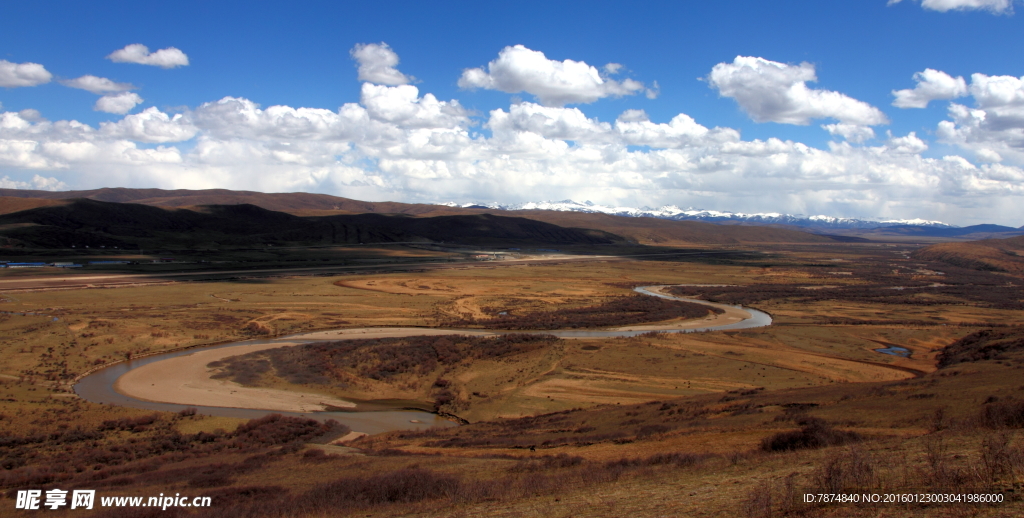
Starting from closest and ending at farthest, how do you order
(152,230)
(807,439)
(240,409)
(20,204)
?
(807,439) → (240,409) → (152,230) → (20,204)

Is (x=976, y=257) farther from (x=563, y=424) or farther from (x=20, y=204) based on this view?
(x=20, y=204)

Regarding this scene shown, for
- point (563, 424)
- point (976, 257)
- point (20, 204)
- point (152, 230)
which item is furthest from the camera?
point (20, 204)

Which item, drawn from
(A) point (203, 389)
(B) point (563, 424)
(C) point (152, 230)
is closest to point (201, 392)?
(A) point (203, 389)

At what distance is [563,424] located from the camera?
27328mm

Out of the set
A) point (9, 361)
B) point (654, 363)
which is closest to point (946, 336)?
point (654, 363)

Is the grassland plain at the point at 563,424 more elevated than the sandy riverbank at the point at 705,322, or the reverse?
the grassland plain at the point at 563,424

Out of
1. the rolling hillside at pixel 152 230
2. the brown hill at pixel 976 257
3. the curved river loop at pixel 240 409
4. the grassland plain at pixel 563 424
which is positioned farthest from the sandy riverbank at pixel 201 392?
the brown hill at pixel 976 257

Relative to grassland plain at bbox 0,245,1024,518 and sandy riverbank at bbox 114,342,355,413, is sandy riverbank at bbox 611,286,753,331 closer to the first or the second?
grassland plain at bbox 0,245,1024,518

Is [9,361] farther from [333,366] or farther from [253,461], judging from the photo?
[253,461]

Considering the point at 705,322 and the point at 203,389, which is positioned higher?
the point at 705,322

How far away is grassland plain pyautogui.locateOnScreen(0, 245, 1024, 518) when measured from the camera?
13.2 m

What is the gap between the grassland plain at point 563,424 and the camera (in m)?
13.2

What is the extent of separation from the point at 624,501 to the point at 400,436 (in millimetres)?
16546

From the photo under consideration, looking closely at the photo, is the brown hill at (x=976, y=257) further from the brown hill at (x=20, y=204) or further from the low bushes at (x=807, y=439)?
the brown hill at (x=20, y=204)
